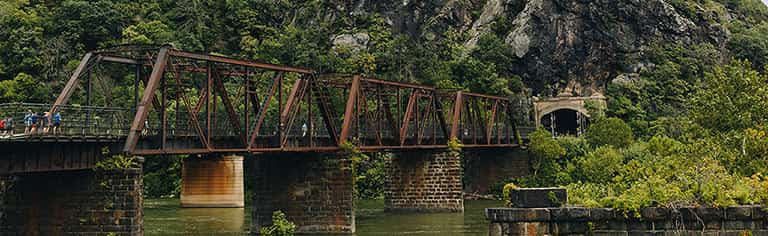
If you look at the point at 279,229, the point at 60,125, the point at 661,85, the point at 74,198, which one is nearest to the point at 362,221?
the point at 279,229

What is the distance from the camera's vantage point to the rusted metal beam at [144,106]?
32.5 meters

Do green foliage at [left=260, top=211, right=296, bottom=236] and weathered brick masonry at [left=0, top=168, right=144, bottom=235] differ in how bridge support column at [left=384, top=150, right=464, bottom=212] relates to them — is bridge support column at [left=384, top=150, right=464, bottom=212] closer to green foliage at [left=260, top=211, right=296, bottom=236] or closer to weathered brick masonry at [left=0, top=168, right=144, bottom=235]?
green foliage at [left=260, top=211, right=296, bottom=236]

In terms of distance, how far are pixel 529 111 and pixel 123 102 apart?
151 feet

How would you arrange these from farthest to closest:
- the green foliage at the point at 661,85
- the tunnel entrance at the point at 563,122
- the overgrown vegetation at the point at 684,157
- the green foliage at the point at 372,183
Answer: the tunnel entrance at the point at 563,122 → the green foliage at the point at 661,85 → the green foliage at the point at 372,183 → the overgrown vegetation at the point at 684,157

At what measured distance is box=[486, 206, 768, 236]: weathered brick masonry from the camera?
19953 mm

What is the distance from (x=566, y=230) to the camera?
2064 cm

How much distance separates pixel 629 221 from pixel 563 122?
86060 mm

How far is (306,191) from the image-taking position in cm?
4491

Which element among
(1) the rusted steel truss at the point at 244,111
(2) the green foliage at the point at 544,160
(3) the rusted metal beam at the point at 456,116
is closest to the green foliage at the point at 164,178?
(1) the rusted steel truss at the point at 244,111

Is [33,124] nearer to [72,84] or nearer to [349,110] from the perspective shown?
[72,84]

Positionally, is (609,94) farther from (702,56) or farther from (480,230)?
(480,230)

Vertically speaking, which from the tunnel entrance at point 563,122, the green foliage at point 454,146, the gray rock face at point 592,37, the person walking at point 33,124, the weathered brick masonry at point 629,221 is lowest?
the weathered brick masonry at point 629,221

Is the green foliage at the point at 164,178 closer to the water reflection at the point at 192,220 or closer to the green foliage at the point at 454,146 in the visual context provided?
the water reflection at the point at 192,220

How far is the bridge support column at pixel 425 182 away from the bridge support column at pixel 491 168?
18.0 meters
